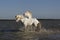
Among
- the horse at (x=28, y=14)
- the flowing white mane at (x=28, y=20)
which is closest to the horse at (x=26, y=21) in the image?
the flowing white mane at (x=28, y=20)

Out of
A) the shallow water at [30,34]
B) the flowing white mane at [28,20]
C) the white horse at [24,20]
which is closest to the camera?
the shallow water at [30,34]

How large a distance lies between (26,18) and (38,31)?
181 centimetres

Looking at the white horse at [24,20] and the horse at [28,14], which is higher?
the horse at [28,14]

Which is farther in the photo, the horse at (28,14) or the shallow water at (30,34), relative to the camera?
the horse at (28,14)

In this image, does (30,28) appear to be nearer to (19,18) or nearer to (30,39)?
(19,18)

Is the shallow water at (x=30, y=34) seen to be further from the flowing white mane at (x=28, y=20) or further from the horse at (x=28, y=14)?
the horse at (x=28, y=14)

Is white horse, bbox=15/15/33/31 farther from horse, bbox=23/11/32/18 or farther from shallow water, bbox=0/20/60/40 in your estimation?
shallow water, bbox=0/20/60/40

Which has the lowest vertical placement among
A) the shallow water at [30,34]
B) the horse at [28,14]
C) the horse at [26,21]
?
the shallow water at [30,34]

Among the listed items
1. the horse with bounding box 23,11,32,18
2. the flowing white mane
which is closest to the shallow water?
the flowing white mane

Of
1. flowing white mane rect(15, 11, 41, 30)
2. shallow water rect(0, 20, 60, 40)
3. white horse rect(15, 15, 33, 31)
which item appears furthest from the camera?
white horse rect(15, 15, 33, 31)

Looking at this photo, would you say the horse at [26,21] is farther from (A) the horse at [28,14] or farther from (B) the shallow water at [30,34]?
(B) the shallow water at [30,34]

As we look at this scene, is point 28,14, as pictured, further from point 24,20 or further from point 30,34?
point 30,34

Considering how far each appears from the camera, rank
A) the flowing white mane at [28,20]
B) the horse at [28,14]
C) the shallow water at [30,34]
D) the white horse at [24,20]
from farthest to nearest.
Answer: the white horse at [24,20]
the flowing white mane at [28,20]
the horse at [28,14]
the shallow water at [30,34]

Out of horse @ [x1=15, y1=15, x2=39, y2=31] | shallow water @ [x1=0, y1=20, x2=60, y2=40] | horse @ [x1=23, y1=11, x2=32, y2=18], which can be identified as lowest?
shallow water @ [x1=0, y1=20, x2=60, y2=40]
